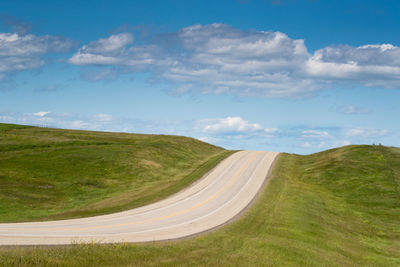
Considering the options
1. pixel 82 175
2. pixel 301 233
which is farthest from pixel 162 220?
pixel 82 175

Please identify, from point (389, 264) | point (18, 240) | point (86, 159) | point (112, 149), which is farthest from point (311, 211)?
point (112, 149)

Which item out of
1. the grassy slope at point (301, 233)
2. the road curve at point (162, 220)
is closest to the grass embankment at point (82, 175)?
the road curve at point (162, 220)

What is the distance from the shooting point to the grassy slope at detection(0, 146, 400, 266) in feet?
58.2

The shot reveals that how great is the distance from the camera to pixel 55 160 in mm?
54938

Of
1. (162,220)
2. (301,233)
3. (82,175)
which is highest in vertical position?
(82,175)

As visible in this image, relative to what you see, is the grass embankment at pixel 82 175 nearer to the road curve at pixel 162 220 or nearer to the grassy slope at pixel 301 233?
the road curve at pixel 162 220

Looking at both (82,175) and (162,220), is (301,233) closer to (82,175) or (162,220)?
(162,220)

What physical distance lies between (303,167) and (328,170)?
727 centimetres

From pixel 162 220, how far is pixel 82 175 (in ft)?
77.6

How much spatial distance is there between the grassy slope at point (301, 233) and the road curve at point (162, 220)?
6.88 feet

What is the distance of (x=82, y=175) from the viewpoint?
50.8 meters

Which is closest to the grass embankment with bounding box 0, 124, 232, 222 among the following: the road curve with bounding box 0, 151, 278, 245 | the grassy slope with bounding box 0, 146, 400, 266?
the road curve with bounding box 0, 151, 278, 245

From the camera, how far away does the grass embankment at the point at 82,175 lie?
3794 cm

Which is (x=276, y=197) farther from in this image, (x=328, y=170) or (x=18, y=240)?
(x=18, y=240)
